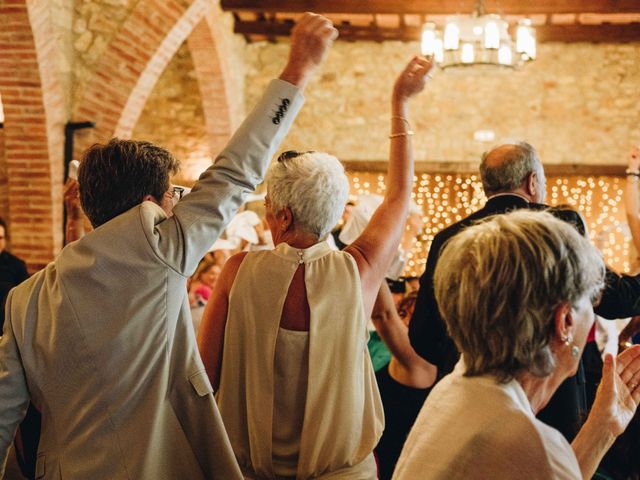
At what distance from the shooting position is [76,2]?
646 centimetres

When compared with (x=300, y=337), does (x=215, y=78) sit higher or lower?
higher

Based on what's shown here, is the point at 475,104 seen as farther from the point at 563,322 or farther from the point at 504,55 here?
the point at 563,322

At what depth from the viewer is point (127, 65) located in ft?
21.6

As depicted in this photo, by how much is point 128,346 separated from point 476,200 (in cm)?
865

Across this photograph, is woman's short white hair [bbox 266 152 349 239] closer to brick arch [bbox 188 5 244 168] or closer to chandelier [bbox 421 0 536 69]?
chandelier [bbox 421 0 536 69]

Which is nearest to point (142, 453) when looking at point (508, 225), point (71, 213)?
point (508, 225)

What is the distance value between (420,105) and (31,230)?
A: 5.26 metres

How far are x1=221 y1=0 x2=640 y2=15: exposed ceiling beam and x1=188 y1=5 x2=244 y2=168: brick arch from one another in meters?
0.51

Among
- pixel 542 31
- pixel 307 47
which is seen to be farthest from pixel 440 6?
pixel 307 47

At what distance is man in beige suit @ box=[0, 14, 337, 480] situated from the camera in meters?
1.39

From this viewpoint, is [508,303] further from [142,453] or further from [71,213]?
[71,213]

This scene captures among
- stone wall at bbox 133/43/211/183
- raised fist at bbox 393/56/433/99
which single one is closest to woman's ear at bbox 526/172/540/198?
raised fist at bbox 393/56/433/99

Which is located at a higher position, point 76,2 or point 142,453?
point 76,2

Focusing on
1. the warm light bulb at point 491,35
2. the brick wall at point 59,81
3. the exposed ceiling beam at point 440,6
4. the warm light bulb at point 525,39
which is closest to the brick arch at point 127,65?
the brick wall at point 59,81
